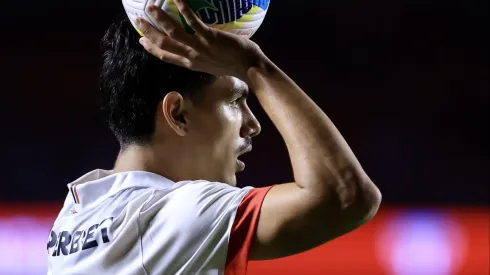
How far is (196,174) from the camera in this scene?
1.69 metres

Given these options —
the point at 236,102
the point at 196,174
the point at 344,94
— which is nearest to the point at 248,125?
the point at 236,102

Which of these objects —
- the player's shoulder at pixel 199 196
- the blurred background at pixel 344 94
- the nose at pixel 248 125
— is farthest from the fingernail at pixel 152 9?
the blurred background at pixel 344 94

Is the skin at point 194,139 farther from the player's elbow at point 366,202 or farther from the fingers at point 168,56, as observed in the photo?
the player's elbow at point 366,202

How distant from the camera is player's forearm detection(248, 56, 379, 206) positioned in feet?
4.28

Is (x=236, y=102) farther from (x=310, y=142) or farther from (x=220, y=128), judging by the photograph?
(x=310, y=142)

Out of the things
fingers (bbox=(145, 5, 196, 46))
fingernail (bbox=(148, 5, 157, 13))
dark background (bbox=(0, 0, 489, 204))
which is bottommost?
dark background (bbox=(0, 0, 489, 204))

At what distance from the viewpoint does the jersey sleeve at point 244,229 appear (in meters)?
1.38

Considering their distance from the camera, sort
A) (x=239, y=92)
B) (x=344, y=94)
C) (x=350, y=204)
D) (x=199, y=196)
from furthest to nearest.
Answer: (x=344, y=94) → (x=239, y=92) → (x=199, y=196) → (x=350, y=204)

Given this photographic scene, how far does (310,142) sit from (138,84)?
493mm

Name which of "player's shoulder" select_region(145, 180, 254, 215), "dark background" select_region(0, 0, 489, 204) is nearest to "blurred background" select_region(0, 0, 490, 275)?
"dark background" select_region(0, 0, 489, 204)

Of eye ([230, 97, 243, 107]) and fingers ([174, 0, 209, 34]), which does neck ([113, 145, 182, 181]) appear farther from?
fingers ([174, 0, 209, 34])

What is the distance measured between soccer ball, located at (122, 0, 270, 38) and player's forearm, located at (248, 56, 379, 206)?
188 mm

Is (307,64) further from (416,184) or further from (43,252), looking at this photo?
(43,252)

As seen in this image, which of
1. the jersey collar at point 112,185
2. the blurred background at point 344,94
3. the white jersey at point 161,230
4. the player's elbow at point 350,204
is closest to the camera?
the player's elbow at point 350,204
